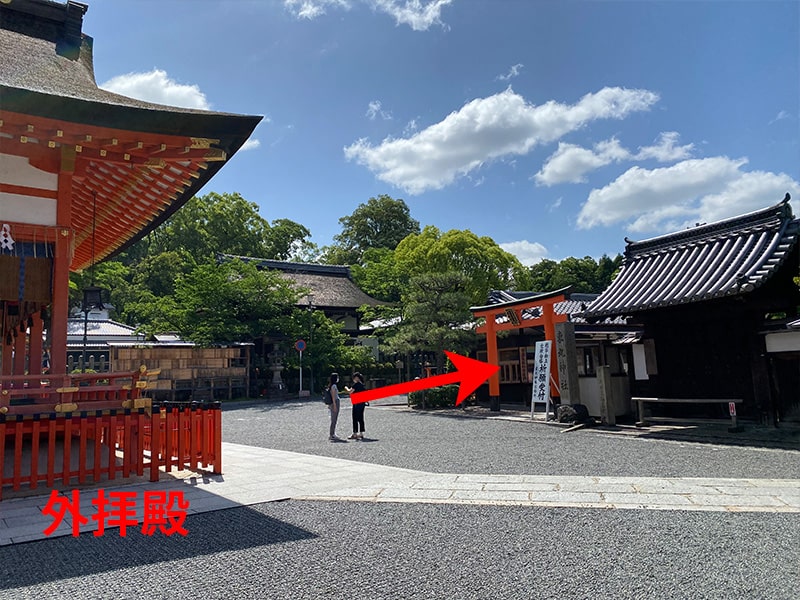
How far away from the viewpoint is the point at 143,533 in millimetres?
4324

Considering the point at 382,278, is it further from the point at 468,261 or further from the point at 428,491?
the point at 428,491

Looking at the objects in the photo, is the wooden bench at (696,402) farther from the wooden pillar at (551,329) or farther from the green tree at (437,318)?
the green tree at (437,318)

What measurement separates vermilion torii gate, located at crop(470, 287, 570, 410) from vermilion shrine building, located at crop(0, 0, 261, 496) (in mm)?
8951

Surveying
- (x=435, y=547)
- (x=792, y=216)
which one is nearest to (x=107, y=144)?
(x=435, y=547)

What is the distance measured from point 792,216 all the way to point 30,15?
13.7 m

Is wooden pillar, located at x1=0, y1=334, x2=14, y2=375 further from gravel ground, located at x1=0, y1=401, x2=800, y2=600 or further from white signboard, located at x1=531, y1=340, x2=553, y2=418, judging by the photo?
white signboard, located at x1=531, y1=340, x2=553, y2=418

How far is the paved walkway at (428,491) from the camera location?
4.95 m

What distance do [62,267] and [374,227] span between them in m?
45.2

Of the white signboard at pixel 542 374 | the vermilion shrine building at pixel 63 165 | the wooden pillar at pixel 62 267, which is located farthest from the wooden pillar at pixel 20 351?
the white signboard at pixel 542 374

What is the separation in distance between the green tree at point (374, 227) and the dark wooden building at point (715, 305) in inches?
1495

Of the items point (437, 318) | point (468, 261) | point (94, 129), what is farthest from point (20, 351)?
point (468, 261)

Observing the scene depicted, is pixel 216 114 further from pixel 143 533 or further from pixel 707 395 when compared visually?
pixel 707 395

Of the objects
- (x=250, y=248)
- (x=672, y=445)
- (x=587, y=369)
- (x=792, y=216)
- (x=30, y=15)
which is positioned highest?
(x=250, y=248)

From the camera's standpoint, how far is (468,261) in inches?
1070
